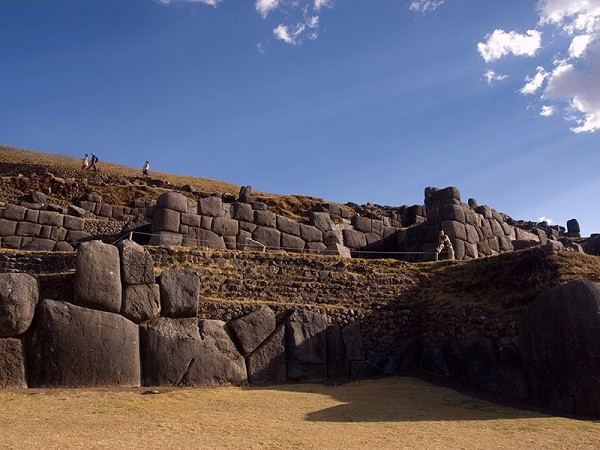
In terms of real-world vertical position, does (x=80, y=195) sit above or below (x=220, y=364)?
above

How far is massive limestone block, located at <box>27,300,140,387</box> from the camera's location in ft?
45.1

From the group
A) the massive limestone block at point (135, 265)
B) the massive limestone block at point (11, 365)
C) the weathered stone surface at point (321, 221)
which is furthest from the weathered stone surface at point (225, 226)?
the massive limestone block at point (11, 365)

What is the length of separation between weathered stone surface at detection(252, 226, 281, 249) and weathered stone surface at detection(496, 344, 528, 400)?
1215cm

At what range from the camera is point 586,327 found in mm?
13406

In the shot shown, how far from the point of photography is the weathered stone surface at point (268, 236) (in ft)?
82.0

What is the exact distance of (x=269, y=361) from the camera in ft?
54.7

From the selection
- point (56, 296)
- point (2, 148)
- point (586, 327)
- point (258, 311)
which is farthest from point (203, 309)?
point (2, 148)

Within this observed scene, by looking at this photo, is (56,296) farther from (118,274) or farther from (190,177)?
(190,177)

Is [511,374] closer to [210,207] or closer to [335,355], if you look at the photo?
[335,355]

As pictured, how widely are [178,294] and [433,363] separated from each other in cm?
799

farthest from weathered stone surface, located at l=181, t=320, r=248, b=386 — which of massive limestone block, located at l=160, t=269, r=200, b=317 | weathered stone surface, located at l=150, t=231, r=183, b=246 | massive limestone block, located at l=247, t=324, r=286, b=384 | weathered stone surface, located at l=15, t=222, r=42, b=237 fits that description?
weathered stone surface, located at l=15, t=222, r=42, b=237

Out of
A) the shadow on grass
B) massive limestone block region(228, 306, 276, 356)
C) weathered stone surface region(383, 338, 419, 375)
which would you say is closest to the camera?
the shadow on grass

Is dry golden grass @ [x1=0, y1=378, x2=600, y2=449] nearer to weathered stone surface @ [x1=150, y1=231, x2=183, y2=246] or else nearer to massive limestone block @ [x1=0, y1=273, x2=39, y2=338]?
massive limestone block @ [x1=0, y1=273, x2=39, y2=338]

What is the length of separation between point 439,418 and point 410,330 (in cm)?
699
